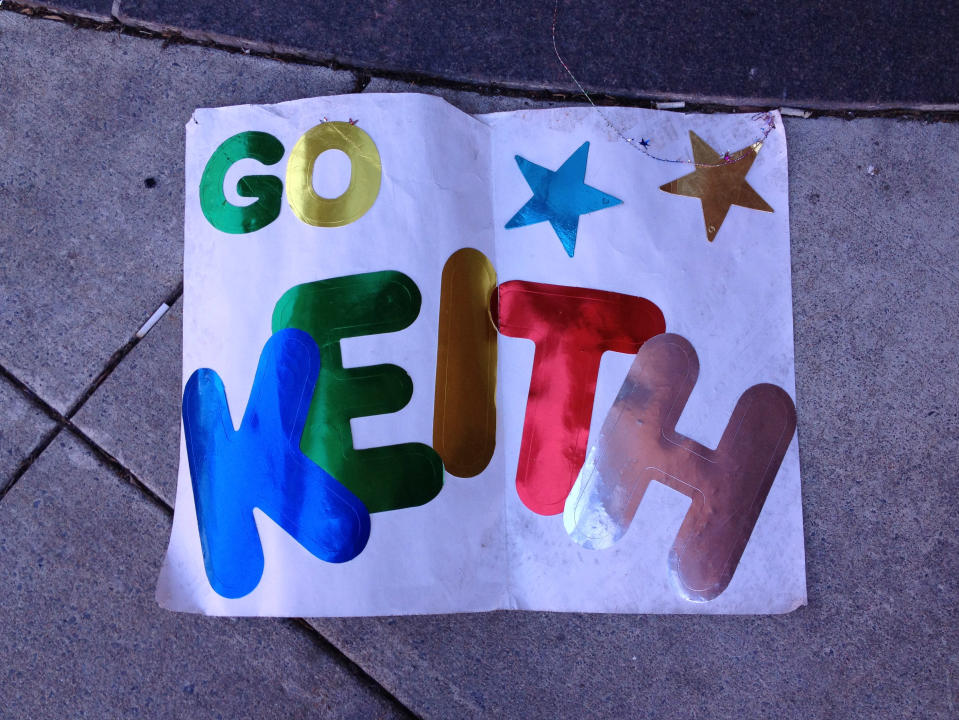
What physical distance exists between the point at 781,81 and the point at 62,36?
1.07 meters

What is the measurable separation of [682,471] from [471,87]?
63cm

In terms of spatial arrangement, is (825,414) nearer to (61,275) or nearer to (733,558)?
(733,558)

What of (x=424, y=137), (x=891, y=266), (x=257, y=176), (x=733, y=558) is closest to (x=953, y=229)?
(x=891, y=266)

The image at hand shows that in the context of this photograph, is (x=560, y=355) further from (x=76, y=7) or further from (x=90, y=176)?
(x=76, y=7)

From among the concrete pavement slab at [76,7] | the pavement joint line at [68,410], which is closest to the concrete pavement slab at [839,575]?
the pavement joint line at [68,410]

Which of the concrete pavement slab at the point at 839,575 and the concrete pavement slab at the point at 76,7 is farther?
the concrete pavement slab at the point at 76,7

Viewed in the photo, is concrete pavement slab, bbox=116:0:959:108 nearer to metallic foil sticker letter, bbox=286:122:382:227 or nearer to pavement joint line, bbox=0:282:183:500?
metallic foil sticker letter, bbox=286:122:382:227

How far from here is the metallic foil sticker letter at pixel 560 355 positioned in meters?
0.83

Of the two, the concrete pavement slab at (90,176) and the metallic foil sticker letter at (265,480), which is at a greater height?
the concrete pavement slab at (90,176)

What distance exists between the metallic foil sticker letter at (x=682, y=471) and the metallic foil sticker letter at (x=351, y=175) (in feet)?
1.48

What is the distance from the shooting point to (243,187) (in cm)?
88

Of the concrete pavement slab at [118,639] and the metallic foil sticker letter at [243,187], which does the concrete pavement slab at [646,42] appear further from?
the concrete pavement slab at [118,639]

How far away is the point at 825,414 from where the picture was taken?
0.85m

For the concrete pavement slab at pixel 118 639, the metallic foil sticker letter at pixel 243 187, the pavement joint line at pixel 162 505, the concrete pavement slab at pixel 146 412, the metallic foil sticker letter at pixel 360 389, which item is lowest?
the concrete pavement slab at pixel 118 639
